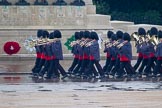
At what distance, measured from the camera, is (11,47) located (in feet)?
135

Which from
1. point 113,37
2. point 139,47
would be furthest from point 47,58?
point 139,47

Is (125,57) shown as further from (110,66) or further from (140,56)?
(140,56)

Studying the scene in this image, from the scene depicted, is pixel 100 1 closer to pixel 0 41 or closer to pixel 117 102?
pixel 0 41

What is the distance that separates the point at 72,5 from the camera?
43.9m

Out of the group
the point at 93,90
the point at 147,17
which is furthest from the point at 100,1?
the point at 93,90

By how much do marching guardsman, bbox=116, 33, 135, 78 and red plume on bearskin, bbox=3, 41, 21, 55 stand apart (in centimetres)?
984

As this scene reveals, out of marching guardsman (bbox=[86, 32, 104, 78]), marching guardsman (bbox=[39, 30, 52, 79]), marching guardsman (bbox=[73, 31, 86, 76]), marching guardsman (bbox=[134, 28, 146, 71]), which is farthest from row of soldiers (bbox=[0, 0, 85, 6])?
marching guardsman (bbox=[86, 32, 104, 78])

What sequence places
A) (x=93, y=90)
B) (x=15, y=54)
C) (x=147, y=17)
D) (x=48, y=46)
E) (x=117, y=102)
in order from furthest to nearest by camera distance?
(x=147, y=17), (x=15, y=54), (x=48, y=46), (x=93, y=90), (x=117, y=102)

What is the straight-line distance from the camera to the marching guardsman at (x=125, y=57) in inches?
1266

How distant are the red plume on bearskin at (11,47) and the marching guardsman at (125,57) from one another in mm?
9840

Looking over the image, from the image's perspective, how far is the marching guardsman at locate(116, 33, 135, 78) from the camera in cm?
3216

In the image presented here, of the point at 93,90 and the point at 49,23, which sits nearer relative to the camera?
the point at 93,90

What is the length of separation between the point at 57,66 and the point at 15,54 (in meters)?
9.99

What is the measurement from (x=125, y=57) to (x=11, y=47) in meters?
10.1
